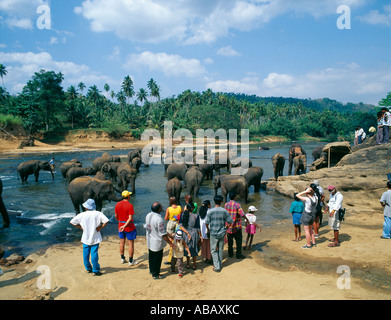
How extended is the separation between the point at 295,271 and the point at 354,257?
1.78 meters

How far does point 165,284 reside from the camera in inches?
230

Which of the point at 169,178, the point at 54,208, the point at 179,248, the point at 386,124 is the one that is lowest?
the point at 54,208

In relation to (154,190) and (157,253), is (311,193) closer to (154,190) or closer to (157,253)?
(157,253)

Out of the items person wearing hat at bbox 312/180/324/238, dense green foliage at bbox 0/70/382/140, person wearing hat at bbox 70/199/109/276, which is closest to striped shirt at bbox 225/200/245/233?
person wearing hat at bbox 312/180/324/238

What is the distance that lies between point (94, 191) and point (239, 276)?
22.1ft

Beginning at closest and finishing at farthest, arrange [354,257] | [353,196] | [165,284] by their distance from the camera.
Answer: [165,284], [354,257], [353,196]

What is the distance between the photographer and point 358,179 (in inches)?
483

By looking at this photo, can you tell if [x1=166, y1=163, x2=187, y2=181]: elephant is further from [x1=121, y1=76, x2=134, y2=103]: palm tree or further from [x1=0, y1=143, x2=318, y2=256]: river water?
[x1=121, y1=76, x2=134, y2=103]: palm tree

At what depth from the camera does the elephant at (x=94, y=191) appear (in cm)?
1044

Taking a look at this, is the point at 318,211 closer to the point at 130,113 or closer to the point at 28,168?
the point at 28,168

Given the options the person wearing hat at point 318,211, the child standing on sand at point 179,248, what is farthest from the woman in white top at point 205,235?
the person wearing hat at point 318,211

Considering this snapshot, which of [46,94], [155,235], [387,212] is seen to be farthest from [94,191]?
Result: [46,94]

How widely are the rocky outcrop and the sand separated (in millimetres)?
3813
